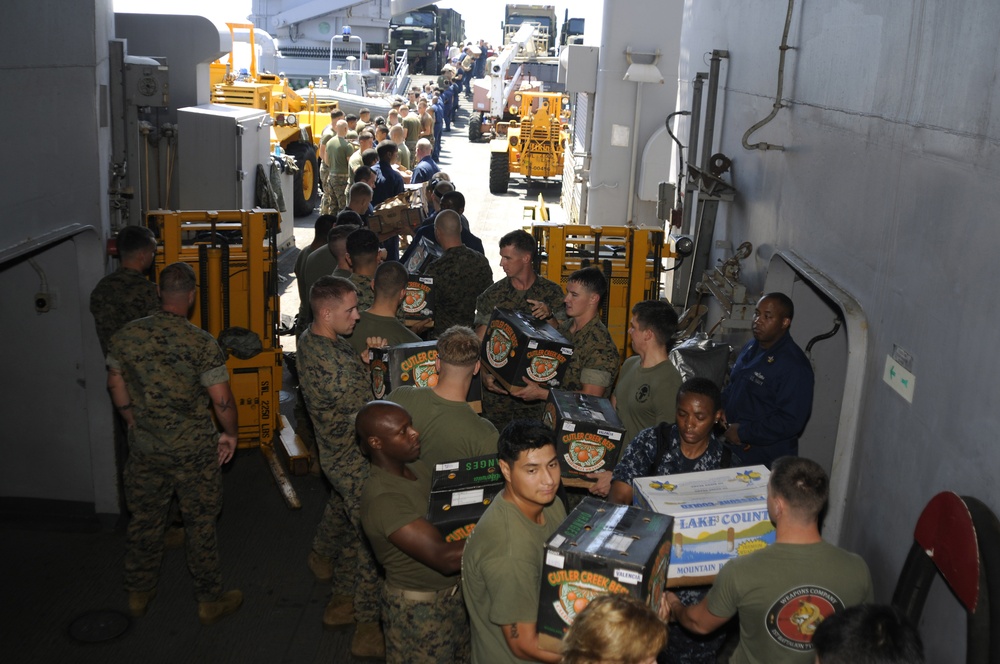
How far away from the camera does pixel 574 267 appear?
8.16 metres

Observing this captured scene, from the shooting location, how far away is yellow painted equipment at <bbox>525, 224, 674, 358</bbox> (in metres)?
8.05

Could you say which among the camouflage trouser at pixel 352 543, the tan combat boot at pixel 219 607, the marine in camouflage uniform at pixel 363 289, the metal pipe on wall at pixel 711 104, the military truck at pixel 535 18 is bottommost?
the tan combat boot at pixel 219 607

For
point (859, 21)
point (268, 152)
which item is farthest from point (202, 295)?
point (268, 152)

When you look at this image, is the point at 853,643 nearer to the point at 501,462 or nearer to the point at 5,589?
the point at 501,462

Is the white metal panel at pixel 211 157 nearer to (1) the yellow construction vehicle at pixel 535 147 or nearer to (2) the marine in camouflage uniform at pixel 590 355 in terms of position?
(2) the marine in camouflage uniform at pixel 590 355

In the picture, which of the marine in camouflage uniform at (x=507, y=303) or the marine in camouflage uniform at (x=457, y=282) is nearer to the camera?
the marine in camouflage uniform at (x=507, y=303)

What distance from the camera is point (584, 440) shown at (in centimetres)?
483

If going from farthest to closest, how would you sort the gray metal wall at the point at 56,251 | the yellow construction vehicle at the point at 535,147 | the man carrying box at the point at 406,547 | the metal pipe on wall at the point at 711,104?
the yellow construction vehicle at the point at 535,147, the metal pipe on wall at the point at 711,104, the gray metal wall at the point at 56,251, the man carrying box at the point at 406,547

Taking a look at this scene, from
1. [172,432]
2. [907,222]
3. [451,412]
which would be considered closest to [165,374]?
[172,432]

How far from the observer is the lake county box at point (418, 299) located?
7336 millimetres

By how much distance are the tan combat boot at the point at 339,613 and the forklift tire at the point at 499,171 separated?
17264 mm

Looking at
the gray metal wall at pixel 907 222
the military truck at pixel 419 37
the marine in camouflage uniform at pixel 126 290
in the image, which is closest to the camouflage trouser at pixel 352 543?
the marine in camouflage uniform at pixel 126 290

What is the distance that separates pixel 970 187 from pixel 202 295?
222 inches

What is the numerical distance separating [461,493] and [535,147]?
61.3ft
